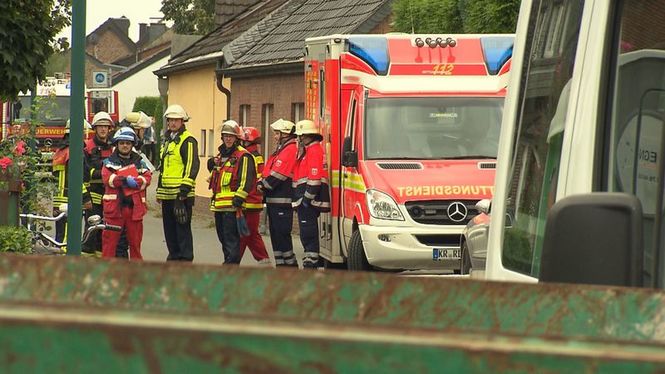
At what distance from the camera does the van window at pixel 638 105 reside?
3326 mm

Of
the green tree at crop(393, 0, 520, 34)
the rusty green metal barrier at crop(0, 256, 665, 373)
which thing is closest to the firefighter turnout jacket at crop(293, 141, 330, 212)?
the green tree at crop(393, 0, 520, 34)

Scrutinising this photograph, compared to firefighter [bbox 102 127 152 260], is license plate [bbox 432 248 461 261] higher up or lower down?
lower down

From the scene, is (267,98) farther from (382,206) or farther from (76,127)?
(76,127)

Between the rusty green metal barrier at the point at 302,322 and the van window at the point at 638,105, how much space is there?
130cm

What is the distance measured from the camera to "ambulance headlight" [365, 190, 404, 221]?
55.2 ft

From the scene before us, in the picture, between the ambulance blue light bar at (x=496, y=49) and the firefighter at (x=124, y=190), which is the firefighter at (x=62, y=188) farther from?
the ambulance blue light bar at (x=496, y=49)

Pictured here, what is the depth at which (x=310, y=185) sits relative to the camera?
59.3 feet

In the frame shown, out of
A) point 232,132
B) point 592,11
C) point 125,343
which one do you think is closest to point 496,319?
point 125,343

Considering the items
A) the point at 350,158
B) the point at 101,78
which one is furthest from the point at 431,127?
the point at 101,78

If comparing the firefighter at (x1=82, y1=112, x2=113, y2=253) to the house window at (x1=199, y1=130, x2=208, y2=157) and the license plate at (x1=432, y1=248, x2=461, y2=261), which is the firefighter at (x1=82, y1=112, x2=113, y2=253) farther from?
the house window at (x1=199, y1=130, x2=208, y2=157)

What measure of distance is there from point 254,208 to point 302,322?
17187 mm

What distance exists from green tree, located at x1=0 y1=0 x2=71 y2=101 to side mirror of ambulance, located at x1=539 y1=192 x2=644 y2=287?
14605 millimetres

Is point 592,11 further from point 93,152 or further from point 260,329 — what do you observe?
point 93,152

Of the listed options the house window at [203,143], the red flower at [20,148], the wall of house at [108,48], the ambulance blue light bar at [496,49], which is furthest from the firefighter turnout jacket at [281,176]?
the wall of house at [108,48]
